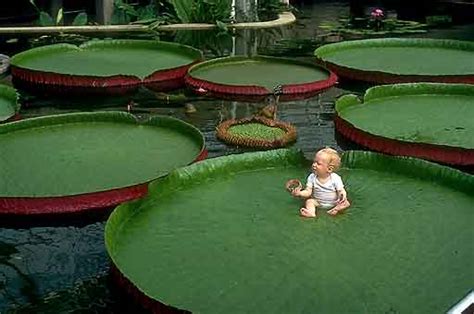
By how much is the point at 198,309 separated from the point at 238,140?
2.61 metres

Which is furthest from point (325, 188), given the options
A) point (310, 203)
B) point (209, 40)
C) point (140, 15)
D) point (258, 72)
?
point (140, 15)

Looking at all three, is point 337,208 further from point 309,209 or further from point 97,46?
point 97,46

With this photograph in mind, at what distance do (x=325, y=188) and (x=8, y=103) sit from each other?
3.53 m

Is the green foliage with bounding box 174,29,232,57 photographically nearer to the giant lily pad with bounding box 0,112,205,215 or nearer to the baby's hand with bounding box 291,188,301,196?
the giant lily pad with bounding box 0,112,205,215

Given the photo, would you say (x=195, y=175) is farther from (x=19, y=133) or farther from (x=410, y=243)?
(x=19, y=133)

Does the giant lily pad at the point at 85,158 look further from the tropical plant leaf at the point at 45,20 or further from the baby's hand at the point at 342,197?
the tropical plant leaf at the point at 45,20

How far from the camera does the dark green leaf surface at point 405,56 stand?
737 centimetres

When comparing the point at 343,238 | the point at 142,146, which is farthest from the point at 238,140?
the point at 343,238

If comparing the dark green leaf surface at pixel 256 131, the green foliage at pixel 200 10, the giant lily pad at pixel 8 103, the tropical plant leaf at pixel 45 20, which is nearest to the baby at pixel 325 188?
the dark green leaf surface at pixel 256 131

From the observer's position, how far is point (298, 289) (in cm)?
303

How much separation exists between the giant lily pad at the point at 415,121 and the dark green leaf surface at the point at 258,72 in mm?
1161

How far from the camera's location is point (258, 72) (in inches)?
291

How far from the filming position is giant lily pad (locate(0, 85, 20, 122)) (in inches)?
230

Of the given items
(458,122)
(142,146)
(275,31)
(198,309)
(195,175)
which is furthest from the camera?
(275,31)
